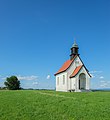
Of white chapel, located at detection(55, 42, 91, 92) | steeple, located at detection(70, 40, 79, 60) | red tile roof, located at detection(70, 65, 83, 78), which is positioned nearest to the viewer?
white chapel, located at detection(55, 42, 91, 92)

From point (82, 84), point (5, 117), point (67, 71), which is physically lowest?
point (5, 117)

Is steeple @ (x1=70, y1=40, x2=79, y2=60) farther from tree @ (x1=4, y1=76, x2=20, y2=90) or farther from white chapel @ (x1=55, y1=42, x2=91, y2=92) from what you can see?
tree @ (x1=4, y1=76, x2=20, y2=90)

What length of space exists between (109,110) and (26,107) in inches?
203

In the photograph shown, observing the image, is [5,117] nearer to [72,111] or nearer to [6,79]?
[72,111]

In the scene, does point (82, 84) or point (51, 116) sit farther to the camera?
point (82, 84)

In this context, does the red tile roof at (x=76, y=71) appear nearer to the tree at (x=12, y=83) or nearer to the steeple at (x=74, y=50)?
the steeple at (x=74, y=50)

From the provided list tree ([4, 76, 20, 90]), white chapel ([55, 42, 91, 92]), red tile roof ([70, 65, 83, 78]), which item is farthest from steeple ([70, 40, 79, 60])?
tree ([4, 76, 20, 90])

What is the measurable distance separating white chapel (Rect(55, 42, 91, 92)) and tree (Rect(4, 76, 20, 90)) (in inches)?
984

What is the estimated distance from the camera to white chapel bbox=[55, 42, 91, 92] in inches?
1541

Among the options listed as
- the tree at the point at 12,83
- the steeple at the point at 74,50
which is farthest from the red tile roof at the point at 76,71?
the tree at the point at 12,83

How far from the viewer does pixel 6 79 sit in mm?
67125

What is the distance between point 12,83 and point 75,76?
109 ft

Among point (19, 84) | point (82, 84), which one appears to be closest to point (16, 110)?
point (82, 84)

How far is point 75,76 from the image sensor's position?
39.0 m
